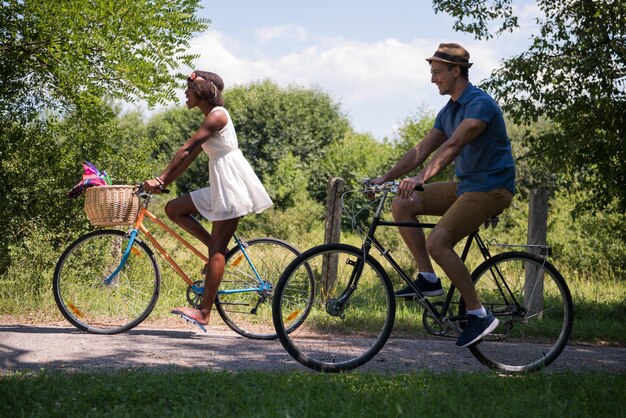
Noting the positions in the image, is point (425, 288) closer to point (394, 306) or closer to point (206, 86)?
point (394, 306)

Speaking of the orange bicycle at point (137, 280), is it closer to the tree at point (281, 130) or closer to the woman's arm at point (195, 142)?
the woman's arm at point (195, 142)

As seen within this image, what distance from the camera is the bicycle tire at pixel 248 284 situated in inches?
261

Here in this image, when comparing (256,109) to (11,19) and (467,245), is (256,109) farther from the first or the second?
(467,245)

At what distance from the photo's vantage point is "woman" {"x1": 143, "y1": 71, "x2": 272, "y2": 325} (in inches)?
244

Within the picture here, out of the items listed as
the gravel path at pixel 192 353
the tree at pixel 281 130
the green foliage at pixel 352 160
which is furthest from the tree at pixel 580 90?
the tree at pixel 281 130

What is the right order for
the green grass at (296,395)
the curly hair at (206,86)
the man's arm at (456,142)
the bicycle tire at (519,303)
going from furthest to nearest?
the curly hair at (206,86)
the bicycle tire at (519,303)
the man's arm at (456,142)
the green grass at (296,395)

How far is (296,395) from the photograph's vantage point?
448 centimetres

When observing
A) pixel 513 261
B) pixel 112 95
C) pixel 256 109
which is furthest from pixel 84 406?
pixel 256 109

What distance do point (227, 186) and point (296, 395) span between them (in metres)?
2.22

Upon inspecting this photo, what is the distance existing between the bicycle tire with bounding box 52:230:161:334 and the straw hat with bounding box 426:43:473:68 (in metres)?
2.90

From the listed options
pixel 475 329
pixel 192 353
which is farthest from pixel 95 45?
pixel 475 329

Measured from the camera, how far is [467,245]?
5590 mm

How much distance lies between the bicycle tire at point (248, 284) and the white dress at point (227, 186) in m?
0.44

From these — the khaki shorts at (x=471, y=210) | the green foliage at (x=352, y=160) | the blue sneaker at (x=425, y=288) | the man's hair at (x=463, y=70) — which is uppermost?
the green foliage at (x=352, y=160)
